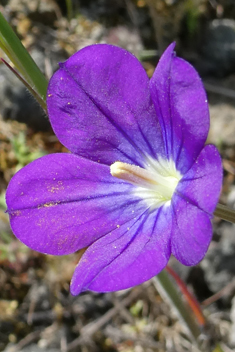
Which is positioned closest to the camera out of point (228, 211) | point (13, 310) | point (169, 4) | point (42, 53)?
point (228, 211)

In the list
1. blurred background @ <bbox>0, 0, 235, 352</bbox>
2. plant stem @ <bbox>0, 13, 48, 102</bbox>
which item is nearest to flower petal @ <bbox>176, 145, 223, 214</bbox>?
plant stem @ <bbox>0, 13, 48, 102</bbox>

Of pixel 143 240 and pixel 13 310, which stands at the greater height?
pixel 143 240

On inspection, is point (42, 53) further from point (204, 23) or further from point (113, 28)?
point (204, 23)

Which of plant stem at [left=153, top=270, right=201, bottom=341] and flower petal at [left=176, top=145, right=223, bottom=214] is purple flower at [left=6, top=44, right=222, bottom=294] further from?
plant stem at [left=153, top=270, right=201, bottom=341]

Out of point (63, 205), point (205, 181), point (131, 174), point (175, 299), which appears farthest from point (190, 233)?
point (175, 299)

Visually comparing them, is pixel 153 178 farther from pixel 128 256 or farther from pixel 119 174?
pixel 128 256

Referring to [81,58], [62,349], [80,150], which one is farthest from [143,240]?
[62,349]
